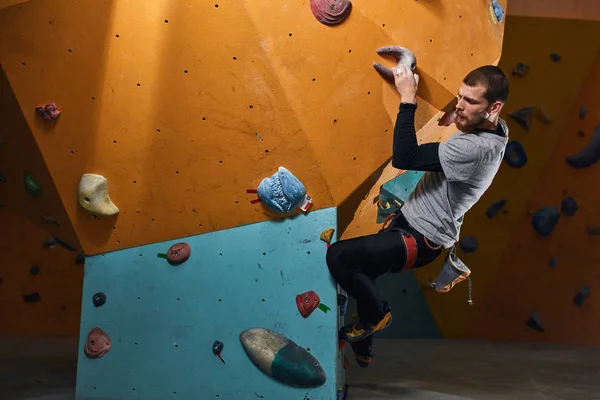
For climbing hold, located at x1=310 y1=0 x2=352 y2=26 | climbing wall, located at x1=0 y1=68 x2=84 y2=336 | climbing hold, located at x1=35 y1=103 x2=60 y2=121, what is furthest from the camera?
climbing wall, located at x1=0 y1=68 x2=84 y2=336

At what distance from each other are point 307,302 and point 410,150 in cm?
86

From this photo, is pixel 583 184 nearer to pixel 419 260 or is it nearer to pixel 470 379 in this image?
pixel 470 379

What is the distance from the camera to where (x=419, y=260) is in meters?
2.80

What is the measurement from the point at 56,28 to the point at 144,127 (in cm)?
52

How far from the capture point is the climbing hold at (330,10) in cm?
288

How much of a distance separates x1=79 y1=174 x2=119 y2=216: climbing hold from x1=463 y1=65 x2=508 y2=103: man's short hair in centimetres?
160

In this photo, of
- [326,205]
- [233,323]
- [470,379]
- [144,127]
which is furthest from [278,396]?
[470,379]

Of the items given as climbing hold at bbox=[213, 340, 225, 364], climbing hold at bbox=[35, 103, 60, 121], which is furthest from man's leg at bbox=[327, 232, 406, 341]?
climbing hold at bbox=[35, 103, 60, 121]

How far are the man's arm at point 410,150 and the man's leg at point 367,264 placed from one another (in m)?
0.35

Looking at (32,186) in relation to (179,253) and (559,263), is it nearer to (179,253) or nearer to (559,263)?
(179,253)

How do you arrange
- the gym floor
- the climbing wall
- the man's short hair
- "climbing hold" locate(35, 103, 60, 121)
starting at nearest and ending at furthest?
the man's short hair < "climbing hold" locate(35, 103, 60, 121) < the gym floor < the climbing wall

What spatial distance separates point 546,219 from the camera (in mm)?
5652

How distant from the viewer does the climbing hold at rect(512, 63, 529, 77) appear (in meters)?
5.52

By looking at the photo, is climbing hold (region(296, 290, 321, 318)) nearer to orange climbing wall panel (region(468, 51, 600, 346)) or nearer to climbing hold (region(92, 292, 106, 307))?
climbing hold (region(92, 292, 106, 307))
